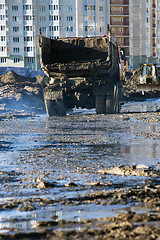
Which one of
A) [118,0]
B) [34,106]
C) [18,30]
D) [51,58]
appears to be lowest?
[34,106]

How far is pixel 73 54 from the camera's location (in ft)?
66.2

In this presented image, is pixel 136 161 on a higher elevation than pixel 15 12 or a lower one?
lower

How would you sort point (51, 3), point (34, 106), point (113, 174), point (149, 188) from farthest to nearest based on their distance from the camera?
point (51, 3) < point (34, 106) < point (113, 174) < point (149, 188)

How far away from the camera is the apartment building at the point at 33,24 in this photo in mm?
90438

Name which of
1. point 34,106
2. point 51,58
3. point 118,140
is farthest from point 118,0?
point 118,140

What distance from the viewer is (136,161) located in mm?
8031

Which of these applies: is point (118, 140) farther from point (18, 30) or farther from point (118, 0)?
point (118, 0)

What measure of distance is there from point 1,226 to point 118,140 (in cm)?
742

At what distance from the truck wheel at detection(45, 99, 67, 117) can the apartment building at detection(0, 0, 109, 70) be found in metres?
69.6

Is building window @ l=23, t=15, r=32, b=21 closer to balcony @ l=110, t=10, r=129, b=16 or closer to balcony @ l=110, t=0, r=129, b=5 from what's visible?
balcony @ l=110, t=10, r=129, b=16

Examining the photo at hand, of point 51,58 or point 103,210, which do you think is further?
point 51,58

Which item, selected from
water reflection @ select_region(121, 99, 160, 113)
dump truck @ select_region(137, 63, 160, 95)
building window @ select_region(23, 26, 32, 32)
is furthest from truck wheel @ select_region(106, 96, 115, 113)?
building window @ select_region(23, 26, 32, 32)

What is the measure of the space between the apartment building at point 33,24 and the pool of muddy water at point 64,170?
78.1 m

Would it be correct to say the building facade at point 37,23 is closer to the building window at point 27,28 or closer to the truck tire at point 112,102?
the building window at point 27,28
